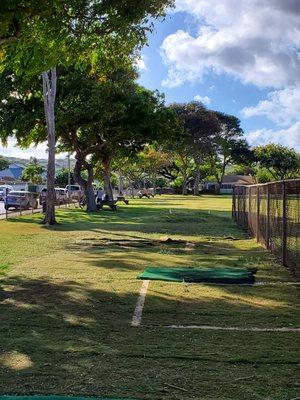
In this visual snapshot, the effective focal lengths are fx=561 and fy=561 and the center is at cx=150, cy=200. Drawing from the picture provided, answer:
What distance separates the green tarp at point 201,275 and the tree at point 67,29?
5.17 m

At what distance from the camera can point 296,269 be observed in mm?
10586

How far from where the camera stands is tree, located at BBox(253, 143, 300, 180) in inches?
3597

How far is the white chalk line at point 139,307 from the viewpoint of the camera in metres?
7.07

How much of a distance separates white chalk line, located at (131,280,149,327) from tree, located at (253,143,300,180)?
84687mm

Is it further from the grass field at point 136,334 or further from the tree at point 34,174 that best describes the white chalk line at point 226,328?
the tree at point 34,174

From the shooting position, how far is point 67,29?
39.1ft

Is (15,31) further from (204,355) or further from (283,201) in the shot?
(204,355)

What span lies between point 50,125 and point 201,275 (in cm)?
1562

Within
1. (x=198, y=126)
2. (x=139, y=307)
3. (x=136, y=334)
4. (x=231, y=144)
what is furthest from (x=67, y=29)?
(x=231, y=144)

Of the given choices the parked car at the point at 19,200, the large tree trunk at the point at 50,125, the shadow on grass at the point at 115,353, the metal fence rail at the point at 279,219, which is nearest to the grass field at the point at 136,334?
the shadow on grass at the point at 115,353

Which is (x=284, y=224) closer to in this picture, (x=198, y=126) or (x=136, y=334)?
(x=136, y=334)

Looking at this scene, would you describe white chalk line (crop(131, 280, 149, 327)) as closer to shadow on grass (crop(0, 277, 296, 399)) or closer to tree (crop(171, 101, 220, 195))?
shadow on grass (crop(0, 277, 296, 399))

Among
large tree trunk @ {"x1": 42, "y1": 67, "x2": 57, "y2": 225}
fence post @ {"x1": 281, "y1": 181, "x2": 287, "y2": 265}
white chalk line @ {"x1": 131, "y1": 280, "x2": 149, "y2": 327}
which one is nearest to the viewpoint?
white chalk line @ {"x1": 131, "y1": 280, "x2": 149, "y2": 327}

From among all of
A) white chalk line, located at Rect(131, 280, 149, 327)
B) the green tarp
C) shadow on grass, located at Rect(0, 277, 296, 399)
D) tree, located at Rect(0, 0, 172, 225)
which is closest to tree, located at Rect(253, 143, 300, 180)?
tree, located at Rect(0, 0, 172, 225)
